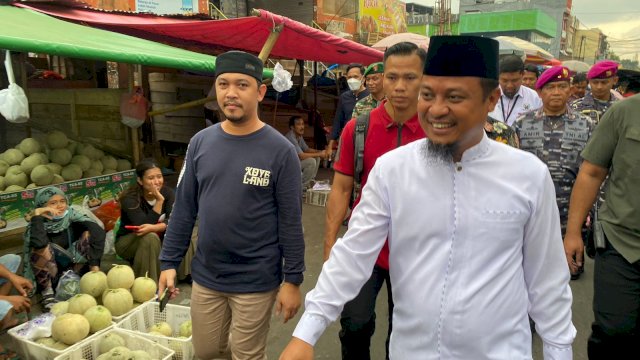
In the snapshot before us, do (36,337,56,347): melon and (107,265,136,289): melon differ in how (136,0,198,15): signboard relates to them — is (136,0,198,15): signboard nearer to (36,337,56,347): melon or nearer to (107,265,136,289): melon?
(107,265,136,289): melon

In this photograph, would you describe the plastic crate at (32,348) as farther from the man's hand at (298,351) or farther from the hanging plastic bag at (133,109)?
the hanging plastic bag at (133,109)

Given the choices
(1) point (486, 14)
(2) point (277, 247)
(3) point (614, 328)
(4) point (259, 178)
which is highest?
(1) point (486, 14)

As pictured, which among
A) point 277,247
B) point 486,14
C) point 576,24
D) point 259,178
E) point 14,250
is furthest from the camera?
point 576,24

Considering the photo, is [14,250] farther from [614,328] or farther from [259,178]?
[614,328]

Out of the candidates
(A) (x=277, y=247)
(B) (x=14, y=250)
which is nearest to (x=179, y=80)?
(B) (x=14, y=250)

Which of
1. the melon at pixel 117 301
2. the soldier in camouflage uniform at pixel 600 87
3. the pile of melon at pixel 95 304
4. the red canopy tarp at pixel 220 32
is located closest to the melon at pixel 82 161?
the red canopy tarp at pixel 220 32

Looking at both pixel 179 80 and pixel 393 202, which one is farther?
pixel 179 80

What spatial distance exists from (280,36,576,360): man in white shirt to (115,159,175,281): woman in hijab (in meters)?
3.18

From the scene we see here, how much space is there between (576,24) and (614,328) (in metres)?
75.0

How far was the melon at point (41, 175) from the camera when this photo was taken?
17.0 feet

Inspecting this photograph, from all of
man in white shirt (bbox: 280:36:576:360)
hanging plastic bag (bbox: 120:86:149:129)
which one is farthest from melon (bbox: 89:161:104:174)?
man in white shirt (bbox: 280:36:576:360)

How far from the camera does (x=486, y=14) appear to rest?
45531mm

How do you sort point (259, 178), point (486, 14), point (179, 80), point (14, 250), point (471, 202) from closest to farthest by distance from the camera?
point (471, 202) → point (259, 178) → point (14, 250) → point (179, 80) → point (486, 14)

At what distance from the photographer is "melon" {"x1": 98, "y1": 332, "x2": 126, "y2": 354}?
317cm
